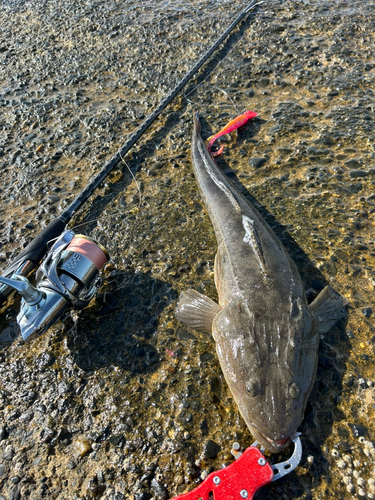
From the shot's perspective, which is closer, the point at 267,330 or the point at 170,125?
the point at 267,330

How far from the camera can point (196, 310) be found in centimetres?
251

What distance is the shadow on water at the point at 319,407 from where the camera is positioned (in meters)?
1.83

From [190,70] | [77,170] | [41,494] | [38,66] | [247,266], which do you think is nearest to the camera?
[41,494]

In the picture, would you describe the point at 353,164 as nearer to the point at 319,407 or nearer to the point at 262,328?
the point at 262,328

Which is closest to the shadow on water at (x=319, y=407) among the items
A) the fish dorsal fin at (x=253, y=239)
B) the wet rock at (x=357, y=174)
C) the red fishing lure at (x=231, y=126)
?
the fish dorsal fin at (x=253, y=239)

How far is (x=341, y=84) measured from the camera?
169 inches

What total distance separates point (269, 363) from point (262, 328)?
22 centimetres

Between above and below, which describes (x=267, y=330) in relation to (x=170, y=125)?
below

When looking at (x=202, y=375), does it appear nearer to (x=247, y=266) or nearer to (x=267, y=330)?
(x=267, y=330)

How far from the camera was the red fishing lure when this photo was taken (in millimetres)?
3820

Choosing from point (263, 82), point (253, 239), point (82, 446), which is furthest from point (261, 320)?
point (263, 82)

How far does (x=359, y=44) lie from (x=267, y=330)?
4.58 meters

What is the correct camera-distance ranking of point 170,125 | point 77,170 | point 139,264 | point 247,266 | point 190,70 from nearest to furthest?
point 247,266 → point 139,264 → point 77,170 → point 170,125 → point 190,70

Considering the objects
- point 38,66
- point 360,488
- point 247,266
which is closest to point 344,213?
point 247,266
